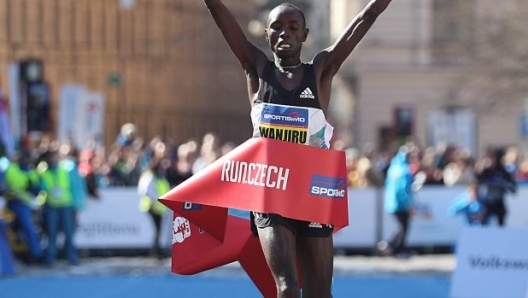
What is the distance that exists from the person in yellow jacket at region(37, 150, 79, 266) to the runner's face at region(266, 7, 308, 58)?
12121 mm

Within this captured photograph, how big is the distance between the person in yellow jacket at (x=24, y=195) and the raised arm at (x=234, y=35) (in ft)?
38.0

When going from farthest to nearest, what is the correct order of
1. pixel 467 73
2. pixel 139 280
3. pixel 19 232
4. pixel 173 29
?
pixel 173 29
pixel 467 73
pixel 19 232
pixel 139 280

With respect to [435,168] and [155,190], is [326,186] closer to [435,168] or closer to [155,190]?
[155,190]

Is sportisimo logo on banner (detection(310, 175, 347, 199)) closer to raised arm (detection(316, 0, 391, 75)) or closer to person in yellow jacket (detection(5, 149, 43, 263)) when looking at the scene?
raised arm (detection(316, 0, 391, 75))

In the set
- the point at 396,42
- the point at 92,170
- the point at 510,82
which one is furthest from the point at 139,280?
the point at 396,42

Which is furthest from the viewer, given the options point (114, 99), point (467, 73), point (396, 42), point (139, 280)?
point (114, 99)

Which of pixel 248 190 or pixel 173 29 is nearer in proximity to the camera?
pixel 248 190

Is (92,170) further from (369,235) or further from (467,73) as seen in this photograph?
(467,73)

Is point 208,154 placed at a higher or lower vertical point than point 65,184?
higher

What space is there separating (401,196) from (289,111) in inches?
511

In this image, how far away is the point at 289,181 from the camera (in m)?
7.26

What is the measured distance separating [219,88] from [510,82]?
89.3ft

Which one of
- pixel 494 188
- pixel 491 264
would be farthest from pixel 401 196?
pixel 491 264

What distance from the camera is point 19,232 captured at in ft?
63.6
